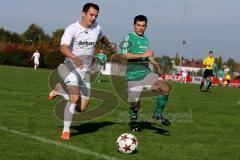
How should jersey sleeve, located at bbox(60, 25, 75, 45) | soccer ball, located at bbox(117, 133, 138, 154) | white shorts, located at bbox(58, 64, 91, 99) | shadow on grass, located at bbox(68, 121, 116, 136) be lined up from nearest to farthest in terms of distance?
1. soccer ball, located at bbox(117, 133, 138, 154)
2. jersey sleeve, located at bbox(60, 25, 75, 45)
3. white shorts, located at bbox(58, 64, 91, 99)
4. shadow on grass, located at bbox(68, 121, 116, 136)

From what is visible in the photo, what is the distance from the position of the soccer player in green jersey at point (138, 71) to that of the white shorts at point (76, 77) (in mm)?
1075

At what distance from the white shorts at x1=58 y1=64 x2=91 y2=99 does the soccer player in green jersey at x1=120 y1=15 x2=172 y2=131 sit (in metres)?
1.07

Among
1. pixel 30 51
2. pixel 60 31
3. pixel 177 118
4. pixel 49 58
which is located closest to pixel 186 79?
pixel 49 58

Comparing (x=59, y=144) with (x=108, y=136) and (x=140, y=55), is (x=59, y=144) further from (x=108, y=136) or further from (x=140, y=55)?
(x=140, y=55)

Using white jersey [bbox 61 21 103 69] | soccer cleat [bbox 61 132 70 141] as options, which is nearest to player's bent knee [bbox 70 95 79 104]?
white jersey [bbox 61 21 103 69]

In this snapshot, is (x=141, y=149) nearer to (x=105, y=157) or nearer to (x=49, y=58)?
(x=105, y=157)

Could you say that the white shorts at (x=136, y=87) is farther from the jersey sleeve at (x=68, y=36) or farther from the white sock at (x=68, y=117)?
the jersey sleeve at (x=68, y=36)

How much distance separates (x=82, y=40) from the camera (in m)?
8.02

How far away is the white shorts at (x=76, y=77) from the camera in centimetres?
801

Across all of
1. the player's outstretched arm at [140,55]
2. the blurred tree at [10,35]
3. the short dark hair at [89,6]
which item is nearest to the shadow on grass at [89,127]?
the player's outstretched arm at [140,55]

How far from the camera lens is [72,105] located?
Answer: 8164 millimetres

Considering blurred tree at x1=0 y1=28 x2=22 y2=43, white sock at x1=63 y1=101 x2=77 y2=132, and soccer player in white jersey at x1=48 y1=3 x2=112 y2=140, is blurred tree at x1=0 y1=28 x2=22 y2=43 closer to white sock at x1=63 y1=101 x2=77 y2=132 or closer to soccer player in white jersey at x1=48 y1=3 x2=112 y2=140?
soccer player in white jersey at x1=48 y1=3 x2=112 y2=140

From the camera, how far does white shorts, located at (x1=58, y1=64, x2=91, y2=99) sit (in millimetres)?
8008

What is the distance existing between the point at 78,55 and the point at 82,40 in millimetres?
284
